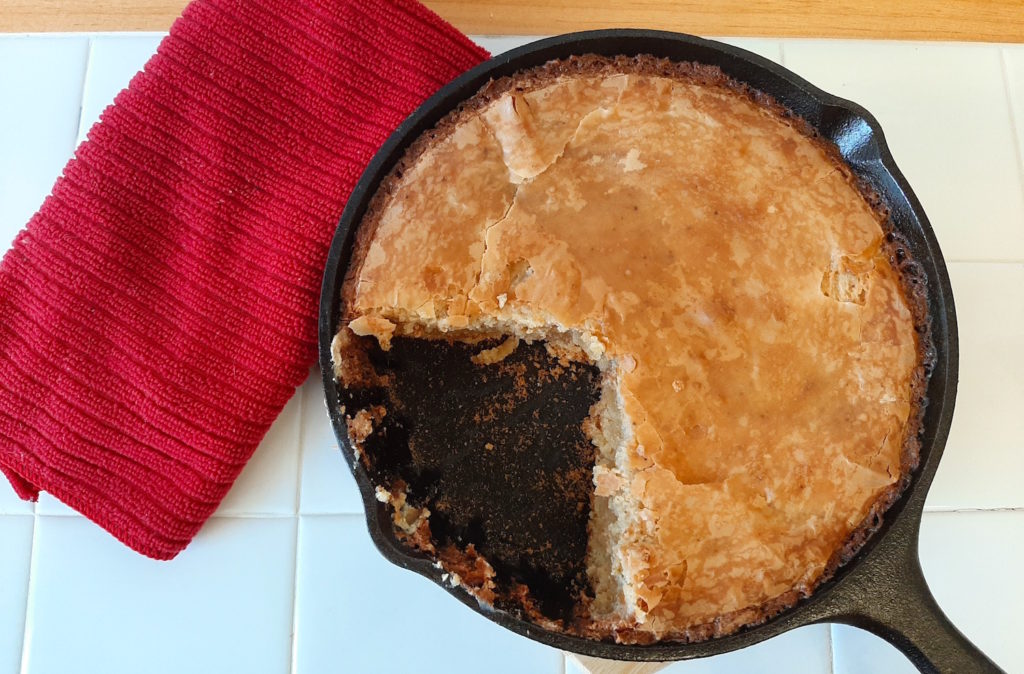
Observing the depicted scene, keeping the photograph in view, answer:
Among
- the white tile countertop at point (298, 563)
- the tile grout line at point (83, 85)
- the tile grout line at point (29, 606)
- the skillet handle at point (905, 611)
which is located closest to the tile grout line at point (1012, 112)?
the white tile countertop at point (298, 563)

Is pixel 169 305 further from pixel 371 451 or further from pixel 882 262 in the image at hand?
pixel 882 262

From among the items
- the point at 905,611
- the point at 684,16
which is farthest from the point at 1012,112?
the point at 905,611

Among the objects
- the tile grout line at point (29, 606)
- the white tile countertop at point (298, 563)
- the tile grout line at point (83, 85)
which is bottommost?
the tile grout line at point (29, 606)

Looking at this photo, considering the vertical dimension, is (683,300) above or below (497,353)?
above

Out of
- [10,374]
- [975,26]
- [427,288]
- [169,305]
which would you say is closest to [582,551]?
[427,288]

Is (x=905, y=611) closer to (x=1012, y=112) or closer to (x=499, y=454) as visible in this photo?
(x=499, y=454)

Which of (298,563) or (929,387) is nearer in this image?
(929,387)

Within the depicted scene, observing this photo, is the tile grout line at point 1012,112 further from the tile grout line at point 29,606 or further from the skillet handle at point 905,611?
the tile grout line at point 29,606
